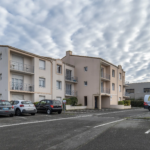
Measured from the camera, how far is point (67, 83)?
35.1 m

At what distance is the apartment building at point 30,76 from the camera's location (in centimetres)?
2416

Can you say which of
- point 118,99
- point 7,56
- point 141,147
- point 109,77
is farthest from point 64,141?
point 118,99

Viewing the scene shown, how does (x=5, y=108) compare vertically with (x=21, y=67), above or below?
below

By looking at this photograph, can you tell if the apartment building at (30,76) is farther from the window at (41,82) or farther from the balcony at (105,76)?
the balcony at (105,76)

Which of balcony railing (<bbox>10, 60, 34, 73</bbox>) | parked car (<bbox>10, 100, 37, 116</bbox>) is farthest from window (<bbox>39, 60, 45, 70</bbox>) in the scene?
parked car (<bbox>10, 100, 37, 116</bbox>)

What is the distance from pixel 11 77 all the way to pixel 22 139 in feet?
62.8

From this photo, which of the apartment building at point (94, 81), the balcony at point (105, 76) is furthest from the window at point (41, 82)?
the balcony at point (105, 76)

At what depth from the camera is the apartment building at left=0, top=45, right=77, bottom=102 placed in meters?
24.2

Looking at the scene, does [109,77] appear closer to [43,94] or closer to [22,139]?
[43,94]

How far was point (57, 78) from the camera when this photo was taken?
31.9m

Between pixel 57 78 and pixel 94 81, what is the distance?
22.0ft

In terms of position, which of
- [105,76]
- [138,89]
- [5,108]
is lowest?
[5,108]

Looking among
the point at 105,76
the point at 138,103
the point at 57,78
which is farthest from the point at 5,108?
the point at 138,103

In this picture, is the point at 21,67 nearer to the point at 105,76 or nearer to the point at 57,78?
the point at 57,78
